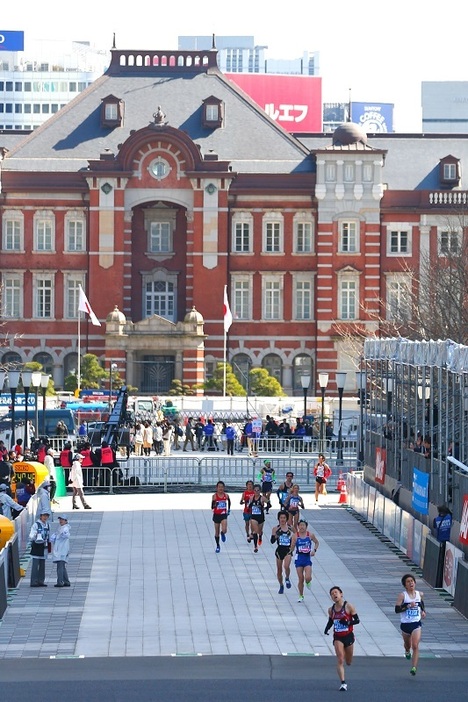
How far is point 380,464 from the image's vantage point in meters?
41.2

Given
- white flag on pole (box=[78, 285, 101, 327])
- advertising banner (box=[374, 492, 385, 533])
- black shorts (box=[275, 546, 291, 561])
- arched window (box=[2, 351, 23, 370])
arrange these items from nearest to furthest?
black shorts (box=[275, 546, 291, 561]) → advertising banner (box=[374, 492, 385, 533]) → white flag on pole (box=[78, 285, 101, 327]) → arched window (box=[2, 351, 23, 370])

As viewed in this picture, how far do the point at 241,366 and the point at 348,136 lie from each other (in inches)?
484

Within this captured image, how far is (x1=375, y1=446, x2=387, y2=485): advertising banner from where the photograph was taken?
40688mm

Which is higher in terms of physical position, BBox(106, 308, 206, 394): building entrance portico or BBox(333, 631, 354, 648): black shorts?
BBox(106, 308, 206, 394): building entrance portico

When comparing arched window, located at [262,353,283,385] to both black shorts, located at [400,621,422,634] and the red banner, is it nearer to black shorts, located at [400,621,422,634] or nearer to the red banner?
the red banner

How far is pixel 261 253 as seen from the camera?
3489 inches

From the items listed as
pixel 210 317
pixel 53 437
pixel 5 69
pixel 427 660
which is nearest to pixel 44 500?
pixel 427 660

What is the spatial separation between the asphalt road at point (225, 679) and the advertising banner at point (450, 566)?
4.81m

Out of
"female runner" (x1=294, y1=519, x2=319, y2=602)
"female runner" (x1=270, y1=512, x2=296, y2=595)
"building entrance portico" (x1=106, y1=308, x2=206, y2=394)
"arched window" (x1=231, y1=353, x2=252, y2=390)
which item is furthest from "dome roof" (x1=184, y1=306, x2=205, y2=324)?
"female runner" (x1=294, y1=519, x2=319, y2=602)

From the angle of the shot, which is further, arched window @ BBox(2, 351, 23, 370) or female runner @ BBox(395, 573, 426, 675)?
arched window @ BBox(2, 351, 23, 370)

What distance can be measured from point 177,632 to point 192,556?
827cm

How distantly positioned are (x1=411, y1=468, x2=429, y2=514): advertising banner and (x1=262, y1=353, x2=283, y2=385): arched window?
5353 cm

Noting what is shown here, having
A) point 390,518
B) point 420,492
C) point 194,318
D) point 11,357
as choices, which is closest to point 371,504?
point 390,518

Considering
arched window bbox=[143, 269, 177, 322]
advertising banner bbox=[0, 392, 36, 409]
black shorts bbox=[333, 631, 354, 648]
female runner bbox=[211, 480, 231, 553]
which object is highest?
arched window bbox=[143, 269, 177, 322]
